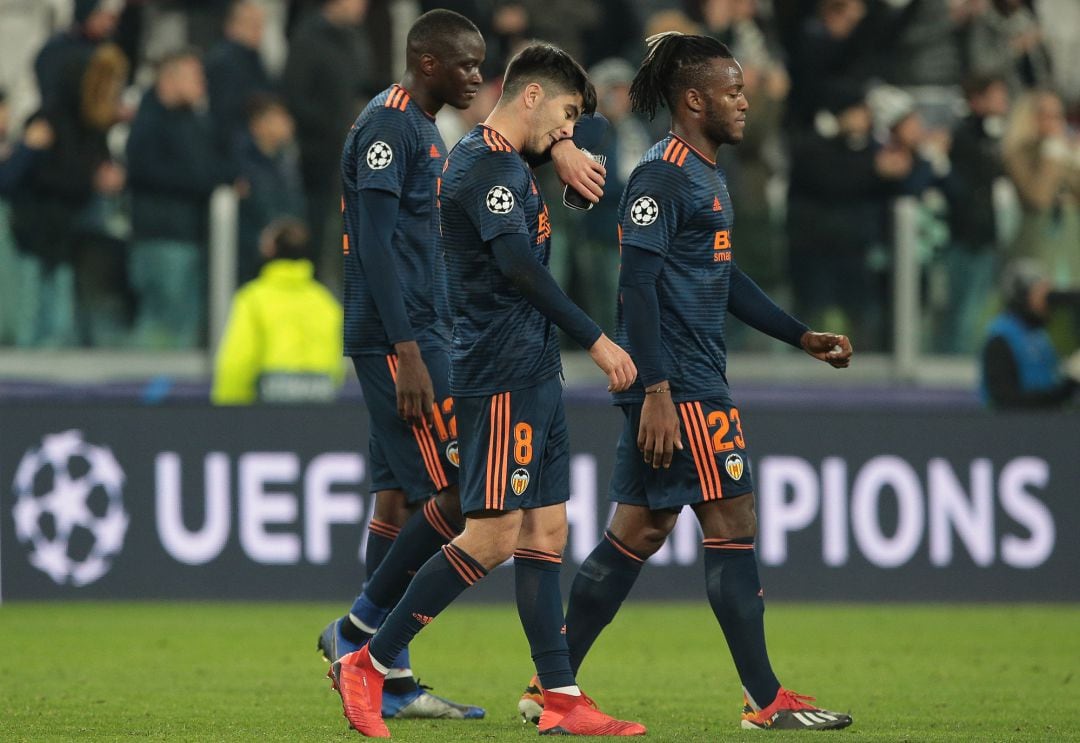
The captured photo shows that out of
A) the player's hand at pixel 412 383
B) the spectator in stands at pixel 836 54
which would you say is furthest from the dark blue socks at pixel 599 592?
the spectator in stands at pixel 836 54

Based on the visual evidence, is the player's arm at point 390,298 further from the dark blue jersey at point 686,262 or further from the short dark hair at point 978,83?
the short dark hair at point 978,83

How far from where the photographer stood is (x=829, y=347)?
20.6ft

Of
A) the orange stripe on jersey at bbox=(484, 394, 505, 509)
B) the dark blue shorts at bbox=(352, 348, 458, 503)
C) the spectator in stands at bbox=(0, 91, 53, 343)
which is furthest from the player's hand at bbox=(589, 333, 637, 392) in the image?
the spectator in stands at bbox=(0, 91, 53, 343)

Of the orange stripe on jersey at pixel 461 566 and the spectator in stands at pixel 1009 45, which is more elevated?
the spectator in stands at pixel 1009 45

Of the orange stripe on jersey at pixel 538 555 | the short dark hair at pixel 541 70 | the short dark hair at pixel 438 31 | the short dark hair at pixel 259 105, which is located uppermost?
the short dark hair at pixel 259 105

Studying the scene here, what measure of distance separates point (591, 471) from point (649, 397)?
481 cm

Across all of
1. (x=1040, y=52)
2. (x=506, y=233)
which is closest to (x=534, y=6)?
(x=1040, y=52)

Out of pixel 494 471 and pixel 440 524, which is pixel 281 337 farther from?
pixel 494 471

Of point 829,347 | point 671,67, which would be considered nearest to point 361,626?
point 829,347

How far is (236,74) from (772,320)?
7.43 metres

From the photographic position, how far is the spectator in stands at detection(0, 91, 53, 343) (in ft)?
38.4

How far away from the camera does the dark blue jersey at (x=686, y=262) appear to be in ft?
19.7

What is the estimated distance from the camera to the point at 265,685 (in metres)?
7.35

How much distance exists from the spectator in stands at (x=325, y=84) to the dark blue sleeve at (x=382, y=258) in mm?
5969
